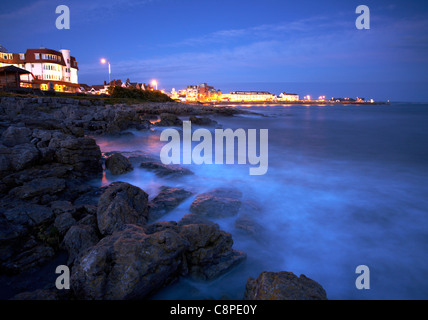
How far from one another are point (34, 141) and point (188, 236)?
6.38 m

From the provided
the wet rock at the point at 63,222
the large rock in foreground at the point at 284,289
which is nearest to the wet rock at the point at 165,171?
the wet rock at the point at 63,222

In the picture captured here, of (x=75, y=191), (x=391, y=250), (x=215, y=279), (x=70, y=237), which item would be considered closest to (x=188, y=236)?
(x=215, y=279)

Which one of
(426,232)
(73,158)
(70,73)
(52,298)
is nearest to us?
(52,298)

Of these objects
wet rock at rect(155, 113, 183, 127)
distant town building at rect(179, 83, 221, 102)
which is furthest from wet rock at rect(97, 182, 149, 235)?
distant town building at rect(179, 83, 221, 102)

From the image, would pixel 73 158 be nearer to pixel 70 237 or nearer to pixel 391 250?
pixel 70 237

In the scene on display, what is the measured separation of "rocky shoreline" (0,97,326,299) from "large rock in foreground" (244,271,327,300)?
0.05 ft

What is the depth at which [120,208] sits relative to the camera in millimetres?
4559

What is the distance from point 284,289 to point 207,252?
1471mm

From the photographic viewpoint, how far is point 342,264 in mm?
4684

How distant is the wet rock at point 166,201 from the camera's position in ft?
19.7

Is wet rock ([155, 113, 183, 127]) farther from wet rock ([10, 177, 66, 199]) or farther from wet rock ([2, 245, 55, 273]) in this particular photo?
wet rock ([2, 245, 55, 273])

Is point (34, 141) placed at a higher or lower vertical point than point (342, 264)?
higher

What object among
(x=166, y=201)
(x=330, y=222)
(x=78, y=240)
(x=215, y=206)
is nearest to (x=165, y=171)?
(x=166, y=201)

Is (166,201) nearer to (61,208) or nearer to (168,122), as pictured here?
(61,208)
